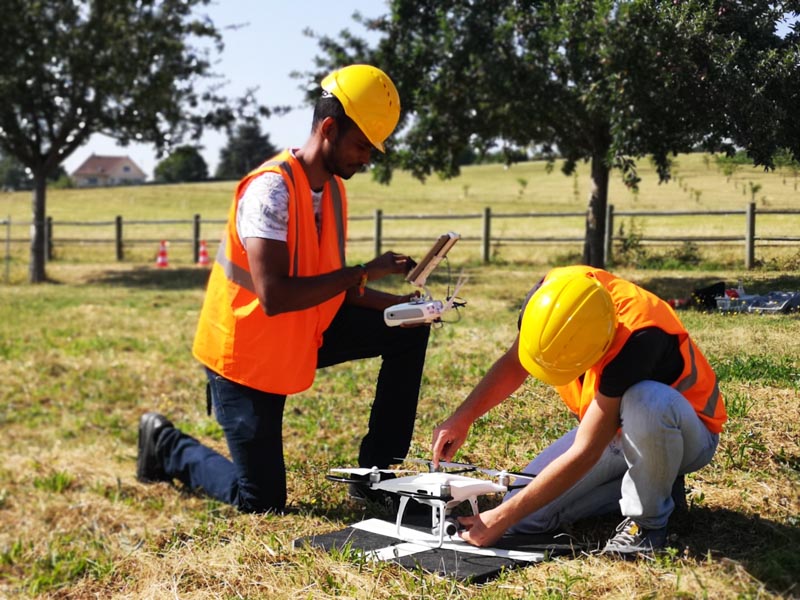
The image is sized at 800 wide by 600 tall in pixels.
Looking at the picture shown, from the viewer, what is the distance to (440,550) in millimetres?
3973

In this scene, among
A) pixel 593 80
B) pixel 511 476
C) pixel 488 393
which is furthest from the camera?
pixel 593 80

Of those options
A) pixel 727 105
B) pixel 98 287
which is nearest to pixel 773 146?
pixel 727 105

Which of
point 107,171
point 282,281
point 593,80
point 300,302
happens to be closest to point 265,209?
point 282,281

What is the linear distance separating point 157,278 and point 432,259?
16.0 m

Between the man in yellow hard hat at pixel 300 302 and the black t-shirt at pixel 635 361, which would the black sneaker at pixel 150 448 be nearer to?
the man in yellow hard hat at pixel 300 302

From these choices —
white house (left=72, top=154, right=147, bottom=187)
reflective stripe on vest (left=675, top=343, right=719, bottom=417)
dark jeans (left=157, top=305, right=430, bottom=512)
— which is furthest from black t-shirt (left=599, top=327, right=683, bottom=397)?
white house (left=72, top=154, right=147, bottom=187)

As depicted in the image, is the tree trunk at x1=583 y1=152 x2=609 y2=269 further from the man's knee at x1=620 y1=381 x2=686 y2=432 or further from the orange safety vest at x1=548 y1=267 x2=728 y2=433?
the man's knee at x1=620 y1=381 x2=686 y2=432

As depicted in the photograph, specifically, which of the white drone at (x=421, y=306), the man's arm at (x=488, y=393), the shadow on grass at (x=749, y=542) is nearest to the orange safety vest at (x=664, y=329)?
the man's arm at (x=488, y=393)

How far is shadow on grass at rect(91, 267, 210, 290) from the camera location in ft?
59.2

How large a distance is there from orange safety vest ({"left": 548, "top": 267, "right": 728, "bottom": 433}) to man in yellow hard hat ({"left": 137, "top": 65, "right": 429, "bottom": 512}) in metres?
1.23

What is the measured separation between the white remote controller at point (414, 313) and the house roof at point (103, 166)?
430ft

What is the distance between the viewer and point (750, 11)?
5.00m

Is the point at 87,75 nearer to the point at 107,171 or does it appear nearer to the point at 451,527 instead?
the point at 451,527

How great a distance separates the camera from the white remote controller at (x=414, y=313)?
4.45 meters
